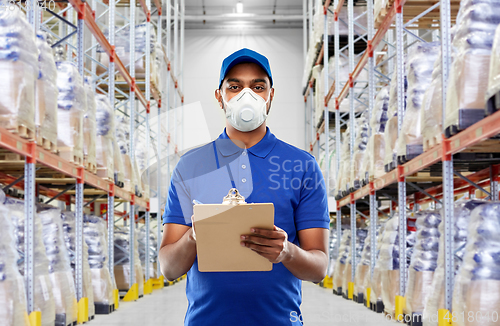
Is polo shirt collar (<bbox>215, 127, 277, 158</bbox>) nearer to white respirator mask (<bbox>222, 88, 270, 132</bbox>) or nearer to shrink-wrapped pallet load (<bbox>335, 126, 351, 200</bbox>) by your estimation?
white respirator mask (<bbox>222, 88, 270, 132</bbox>)

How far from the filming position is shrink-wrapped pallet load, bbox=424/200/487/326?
516cm

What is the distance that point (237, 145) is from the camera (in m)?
1.95

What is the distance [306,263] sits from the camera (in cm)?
173

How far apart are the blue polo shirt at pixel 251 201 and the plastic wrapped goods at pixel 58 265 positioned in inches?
182

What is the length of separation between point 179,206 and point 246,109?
40 cm

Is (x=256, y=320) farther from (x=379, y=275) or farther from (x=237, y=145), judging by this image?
(x=379, y=275)

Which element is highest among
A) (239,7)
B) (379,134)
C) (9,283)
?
(239,7)

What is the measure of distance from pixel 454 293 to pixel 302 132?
56.7 ft

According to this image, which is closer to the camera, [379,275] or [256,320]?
[256,320]

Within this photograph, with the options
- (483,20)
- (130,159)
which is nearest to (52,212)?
(130,159)

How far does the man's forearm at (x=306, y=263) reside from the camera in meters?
1.68

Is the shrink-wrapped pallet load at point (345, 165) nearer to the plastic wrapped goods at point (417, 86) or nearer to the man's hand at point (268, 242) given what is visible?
the plastic wrapped goods at point (417, 86)

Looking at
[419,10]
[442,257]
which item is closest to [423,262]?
[442,257]

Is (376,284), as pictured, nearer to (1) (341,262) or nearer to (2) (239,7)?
(1) (341,262)
